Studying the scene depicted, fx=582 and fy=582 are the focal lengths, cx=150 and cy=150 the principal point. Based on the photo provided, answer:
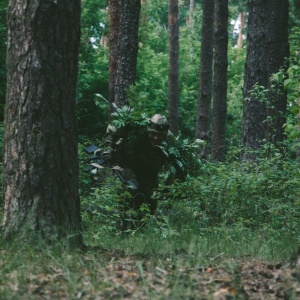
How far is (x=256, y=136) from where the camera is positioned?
12.1 metres

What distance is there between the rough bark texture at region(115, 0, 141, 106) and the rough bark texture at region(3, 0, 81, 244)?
7550 mm

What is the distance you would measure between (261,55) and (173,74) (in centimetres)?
1208

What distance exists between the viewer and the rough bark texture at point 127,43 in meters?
12.6

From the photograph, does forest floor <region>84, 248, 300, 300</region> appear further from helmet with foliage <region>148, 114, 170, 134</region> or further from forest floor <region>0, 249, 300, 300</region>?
helmet with foliage <region>148, 114, 170, 134</region>

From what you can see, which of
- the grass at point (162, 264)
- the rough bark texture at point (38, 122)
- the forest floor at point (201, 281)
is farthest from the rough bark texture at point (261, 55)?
the forest floor at point (201, 281)

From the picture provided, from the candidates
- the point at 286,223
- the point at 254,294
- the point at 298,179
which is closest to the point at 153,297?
the point at 254,294

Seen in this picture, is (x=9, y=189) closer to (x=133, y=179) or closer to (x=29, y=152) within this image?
(x=29, y=152)

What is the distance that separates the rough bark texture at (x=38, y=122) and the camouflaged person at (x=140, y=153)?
3852mm

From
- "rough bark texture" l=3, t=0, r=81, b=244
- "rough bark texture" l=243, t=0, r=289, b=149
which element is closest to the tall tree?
"rough bark texture" l=243, t=0, r=289, b=149

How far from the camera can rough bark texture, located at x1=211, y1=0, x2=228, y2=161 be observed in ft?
60.5

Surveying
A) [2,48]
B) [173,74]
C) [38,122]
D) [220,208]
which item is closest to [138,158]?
[220,208]

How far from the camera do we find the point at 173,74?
2402 cm

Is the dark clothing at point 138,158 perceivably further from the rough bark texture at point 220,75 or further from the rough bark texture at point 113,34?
the rough bark texture at point 220,75

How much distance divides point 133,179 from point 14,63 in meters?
4.64
